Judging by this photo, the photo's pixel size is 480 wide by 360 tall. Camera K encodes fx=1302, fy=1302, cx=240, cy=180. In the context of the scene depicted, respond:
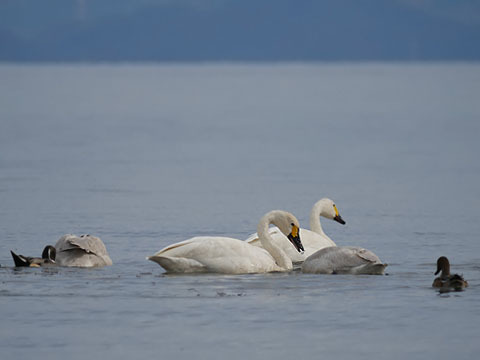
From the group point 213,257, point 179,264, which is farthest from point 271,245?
point 179,264

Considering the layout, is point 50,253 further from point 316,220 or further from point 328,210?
point 328,210

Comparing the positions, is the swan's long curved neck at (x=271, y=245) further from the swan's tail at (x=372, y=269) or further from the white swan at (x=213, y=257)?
the swan's tail at (x=372, y=269)

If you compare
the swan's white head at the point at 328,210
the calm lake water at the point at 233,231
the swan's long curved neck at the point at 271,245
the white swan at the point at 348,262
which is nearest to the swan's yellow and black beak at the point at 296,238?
the swan's long curved neck at the point at 271,245

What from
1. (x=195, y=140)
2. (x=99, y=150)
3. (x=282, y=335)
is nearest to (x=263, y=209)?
(x=282, y=335)

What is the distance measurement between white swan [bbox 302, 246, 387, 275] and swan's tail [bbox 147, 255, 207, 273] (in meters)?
1.46

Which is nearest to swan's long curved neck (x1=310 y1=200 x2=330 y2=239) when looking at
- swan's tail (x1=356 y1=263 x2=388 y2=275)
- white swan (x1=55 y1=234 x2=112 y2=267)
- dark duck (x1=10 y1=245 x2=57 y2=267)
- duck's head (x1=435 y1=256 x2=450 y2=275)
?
swan's tail (x1=356 y1=263 x2=388 y2=275)

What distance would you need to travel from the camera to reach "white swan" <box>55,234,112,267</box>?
16312mm

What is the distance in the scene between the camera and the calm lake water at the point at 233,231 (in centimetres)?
1259

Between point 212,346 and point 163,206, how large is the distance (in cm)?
1091

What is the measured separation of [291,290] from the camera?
15055 millimetres

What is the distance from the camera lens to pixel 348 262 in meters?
16.0

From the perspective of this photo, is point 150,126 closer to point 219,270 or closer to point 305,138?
point 305,138

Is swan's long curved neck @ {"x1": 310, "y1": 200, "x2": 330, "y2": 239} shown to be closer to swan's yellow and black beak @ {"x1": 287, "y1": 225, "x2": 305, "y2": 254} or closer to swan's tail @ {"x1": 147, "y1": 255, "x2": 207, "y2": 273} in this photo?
swan's yellow and black beak @ {"x1": 287, "y1": 225, "x2": 305, "y2": 254}

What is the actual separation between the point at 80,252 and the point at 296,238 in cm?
279
